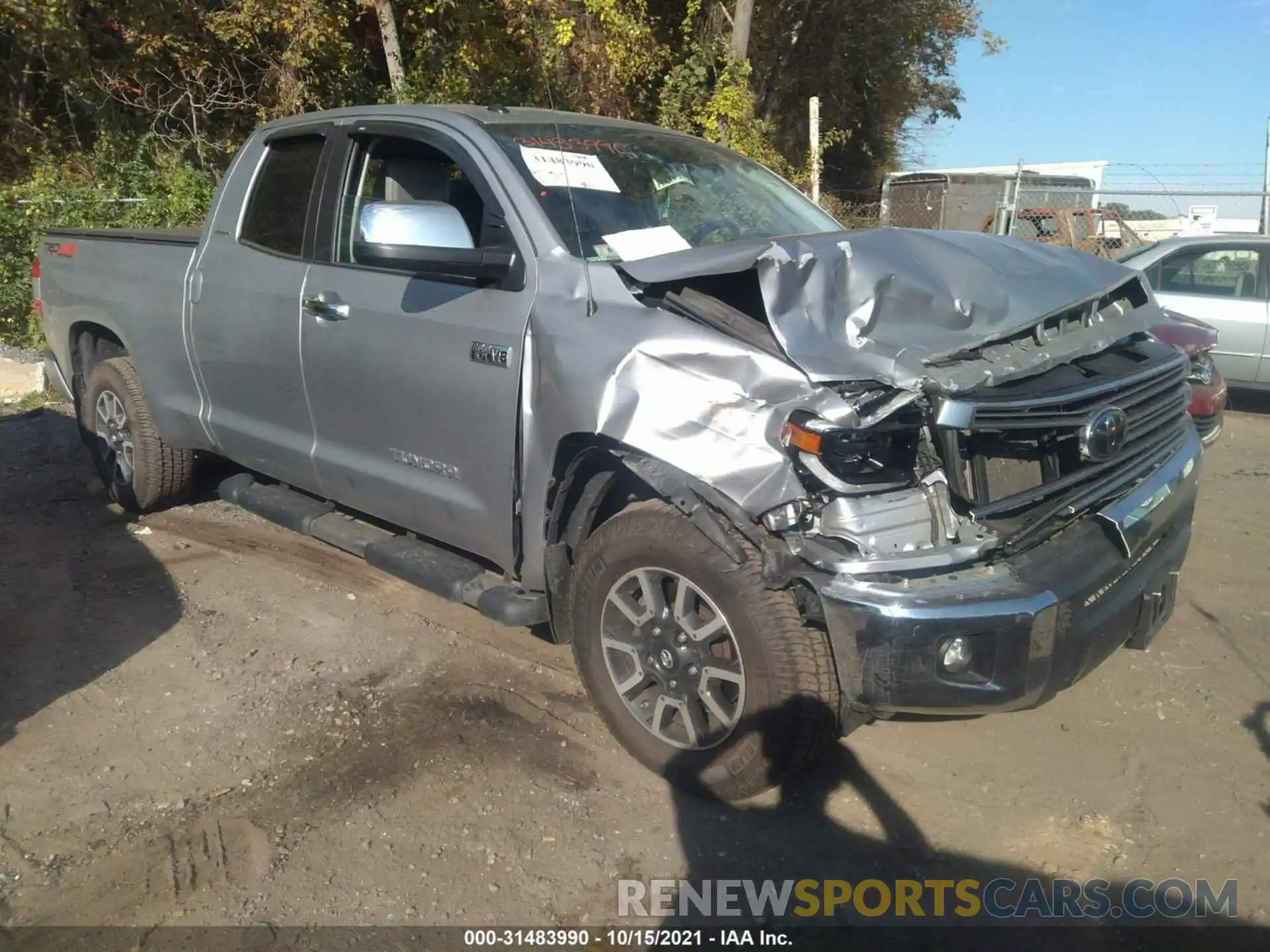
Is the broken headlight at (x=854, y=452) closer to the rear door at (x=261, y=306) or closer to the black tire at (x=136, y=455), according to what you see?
the rear door at (x=261, y=306)

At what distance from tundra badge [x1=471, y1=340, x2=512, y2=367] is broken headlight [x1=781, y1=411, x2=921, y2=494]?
1.11m

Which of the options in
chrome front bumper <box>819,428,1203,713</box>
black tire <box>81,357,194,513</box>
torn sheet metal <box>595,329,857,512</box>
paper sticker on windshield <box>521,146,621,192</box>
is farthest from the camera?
black tire <box>81,357,194,513</box>

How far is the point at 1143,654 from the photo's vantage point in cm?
420

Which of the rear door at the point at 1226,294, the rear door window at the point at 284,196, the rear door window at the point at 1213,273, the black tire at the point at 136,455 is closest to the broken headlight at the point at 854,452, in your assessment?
the rear door window at the point at 284,196

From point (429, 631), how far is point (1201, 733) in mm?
3021

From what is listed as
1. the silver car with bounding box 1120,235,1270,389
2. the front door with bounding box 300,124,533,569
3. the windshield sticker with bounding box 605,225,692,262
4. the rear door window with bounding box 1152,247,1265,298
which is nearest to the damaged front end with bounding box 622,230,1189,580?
the windshield sticker with bounding box 605,225,692,262

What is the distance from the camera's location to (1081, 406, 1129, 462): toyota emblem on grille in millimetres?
3012

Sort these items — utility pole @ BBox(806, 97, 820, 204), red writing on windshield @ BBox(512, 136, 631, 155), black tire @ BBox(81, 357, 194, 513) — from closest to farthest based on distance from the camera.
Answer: red writing on windshield @ BBox(512, 136, 631, 155), black tire @ BBox(81, 357, 194, 513), utility pole @ BBox(806, 97, 820, 204)

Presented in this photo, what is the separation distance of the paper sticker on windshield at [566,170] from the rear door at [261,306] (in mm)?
1164

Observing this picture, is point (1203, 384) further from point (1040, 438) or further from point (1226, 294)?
point (1226, 294)

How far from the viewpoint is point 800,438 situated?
2764mm

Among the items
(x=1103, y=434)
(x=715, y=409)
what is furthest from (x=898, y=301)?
(x=1103, y=434)

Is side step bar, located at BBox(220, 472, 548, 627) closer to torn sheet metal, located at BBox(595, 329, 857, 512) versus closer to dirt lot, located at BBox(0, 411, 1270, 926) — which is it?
dirt lot, located at BBox(0, 411, 1270, 926)

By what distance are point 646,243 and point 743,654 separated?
1526 millimetres
